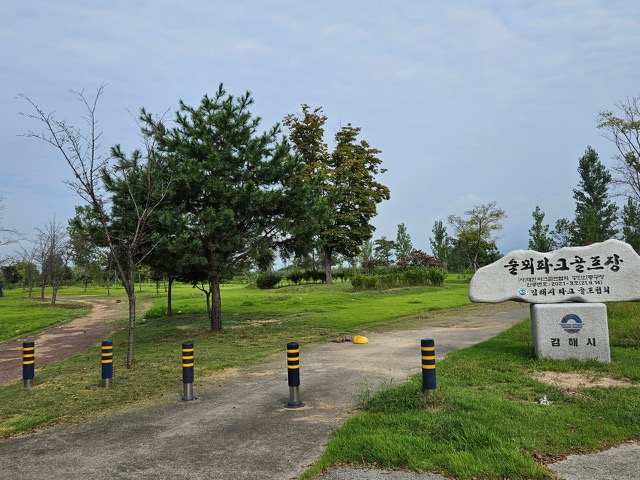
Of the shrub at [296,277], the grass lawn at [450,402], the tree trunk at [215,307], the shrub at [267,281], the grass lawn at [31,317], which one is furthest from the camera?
A: the shrub at [296,277]

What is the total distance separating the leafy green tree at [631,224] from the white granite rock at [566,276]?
4153cm

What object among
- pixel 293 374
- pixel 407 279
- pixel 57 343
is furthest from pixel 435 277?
pixel 293 374

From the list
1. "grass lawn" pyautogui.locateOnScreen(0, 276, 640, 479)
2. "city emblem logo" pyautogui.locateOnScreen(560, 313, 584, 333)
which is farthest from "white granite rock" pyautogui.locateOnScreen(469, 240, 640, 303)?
"grass lawn" pyautogui.locateOnScreen(0, 276, 640, 479)

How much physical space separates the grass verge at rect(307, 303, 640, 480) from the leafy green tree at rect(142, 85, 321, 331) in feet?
27.7

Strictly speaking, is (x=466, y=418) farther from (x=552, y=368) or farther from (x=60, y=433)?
(x=60, y=433)

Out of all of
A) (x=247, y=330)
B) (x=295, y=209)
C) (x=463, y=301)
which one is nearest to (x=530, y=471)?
(x=295, y=209)

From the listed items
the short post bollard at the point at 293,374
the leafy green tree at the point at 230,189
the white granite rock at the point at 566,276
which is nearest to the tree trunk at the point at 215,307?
the leafy green tree at the point at 230,189

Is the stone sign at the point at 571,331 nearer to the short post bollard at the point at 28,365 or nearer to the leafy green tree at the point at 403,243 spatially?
the short post bollard at the point at 28,365

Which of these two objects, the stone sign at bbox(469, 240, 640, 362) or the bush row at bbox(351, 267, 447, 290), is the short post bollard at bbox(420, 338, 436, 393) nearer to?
the stone sign at bbox(469, 240, 640, 362)

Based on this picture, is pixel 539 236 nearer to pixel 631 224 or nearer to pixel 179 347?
pixel 631 224

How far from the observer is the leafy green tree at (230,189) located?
46.7ft

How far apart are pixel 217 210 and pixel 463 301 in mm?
16131

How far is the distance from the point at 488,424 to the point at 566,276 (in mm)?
5716

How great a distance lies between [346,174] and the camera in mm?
41344
